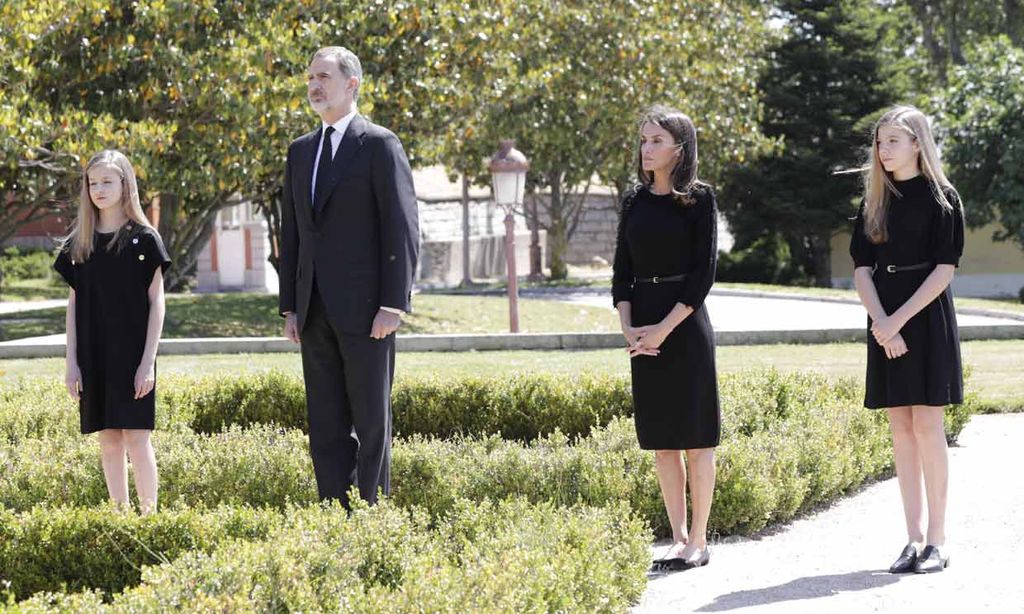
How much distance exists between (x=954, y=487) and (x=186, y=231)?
654 inches

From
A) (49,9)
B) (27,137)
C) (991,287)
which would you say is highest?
(49,9)

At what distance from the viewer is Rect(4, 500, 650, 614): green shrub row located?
164 inches

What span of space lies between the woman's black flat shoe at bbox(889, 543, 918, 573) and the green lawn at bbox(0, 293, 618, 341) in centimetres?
1362

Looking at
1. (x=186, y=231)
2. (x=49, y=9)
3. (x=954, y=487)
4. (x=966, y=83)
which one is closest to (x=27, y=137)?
(x=49, y=9)

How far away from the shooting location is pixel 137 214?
22.3 ft

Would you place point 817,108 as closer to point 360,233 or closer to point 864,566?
point 864,566

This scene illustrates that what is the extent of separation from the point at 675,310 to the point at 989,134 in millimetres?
28431

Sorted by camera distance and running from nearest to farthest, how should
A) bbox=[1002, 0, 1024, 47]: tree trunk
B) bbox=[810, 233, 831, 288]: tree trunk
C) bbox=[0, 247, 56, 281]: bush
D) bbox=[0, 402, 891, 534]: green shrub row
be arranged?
bbox=[0, 402, 891, 534]: green shrub row
bbox=[810, 233, 831, 288]: tree trunk
bbox=[0, 247, 56, 281]: bush
bbox=[1002, 0, 1024, 47]: tree trunk

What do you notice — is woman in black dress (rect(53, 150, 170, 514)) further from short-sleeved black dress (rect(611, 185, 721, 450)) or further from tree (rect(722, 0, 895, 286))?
tree (rect(722, 0, 895, 286))

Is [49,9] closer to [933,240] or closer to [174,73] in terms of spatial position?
[174,73]

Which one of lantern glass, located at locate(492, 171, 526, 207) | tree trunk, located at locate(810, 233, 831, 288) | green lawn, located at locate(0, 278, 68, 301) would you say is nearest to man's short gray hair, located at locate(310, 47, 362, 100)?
lantern glass, located at locate(492, 171, 526, 207)

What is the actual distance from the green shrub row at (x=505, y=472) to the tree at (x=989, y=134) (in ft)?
84.6

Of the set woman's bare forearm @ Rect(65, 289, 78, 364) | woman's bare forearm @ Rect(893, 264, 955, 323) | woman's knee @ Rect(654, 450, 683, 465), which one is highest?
woman's bare forearm @ Rect(893, 264, 955, 323)

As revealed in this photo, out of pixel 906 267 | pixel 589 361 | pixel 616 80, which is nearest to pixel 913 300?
pixel 906 267
